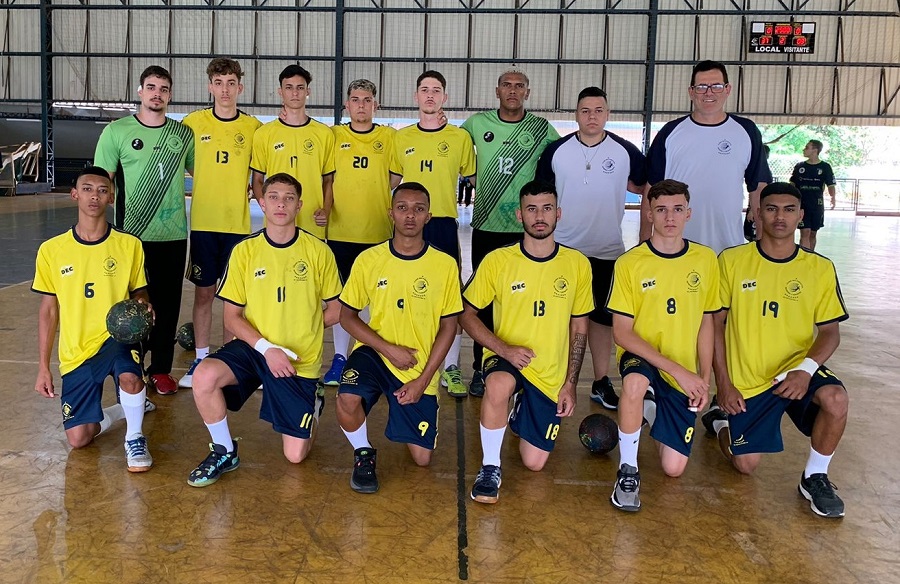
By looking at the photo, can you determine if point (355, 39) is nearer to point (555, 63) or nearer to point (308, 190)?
point (555, 63)

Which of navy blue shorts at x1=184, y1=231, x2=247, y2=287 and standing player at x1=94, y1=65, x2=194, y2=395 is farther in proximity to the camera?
navy blue shorts at x1=184, y1=231, x2=247, y2=287

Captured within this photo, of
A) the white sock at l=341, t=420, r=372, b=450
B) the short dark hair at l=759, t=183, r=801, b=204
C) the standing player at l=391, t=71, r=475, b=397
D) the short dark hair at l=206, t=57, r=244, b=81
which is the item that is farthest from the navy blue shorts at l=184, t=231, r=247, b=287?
the short dark hair at l=759, t=183, r=801, b=204

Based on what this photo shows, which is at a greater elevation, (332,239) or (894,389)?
(332,239)

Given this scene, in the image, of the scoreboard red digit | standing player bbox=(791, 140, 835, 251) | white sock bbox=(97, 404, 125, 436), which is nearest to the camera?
white sock bbox=(97, 404, 125, 436)

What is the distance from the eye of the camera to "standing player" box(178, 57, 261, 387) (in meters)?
5.29

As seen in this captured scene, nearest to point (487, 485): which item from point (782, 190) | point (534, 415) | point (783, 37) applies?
point (534, 415)

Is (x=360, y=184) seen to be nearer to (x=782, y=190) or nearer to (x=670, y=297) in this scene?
(x=670, y=297)

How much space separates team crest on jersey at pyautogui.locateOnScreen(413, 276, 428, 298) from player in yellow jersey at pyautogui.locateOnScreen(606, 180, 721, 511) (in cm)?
100

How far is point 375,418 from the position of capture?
16.1 ft

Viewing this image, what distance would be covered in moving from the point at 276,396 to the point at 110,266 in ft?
3.97

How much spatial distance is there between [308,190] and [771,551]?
12.2 feet

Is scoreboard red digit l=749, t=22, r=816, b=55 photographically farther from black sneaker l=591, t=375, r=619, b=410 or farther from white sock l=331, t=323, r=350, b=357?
white sock l=331, t=323, r=350, b=357

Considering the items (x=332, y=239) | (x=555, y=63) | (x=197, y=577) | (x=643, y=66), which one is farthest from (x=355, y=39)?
(x=197, y=577)

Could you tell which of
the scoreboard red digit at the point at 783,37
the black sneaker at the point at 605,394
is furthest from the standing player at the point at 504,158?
the scoreboard red digit at the point at 783,37
